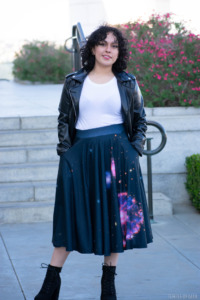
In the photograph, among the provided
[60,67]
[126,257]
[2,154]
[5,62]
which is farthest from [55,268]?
[5,62]

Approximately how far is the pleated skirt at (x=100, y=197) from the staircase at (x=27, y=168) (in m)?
2.60

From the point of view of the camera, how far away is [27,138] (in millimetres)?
7746

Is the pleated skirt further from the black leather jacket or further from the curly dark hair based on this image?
the curly dark hair

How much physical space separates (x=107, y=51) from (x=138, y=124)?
0.54 m

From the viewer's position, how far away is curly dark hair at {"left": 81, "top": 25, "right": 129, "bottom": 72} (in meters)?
4.12

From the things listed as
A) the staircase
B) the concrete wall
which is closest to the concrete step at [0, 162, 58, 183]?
the staircase

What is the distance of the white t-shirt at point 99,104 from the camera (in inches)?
157

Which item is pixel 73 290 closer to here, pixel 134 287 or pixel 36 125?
pixel 134 287

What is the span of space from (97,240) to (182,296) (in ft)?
2.78

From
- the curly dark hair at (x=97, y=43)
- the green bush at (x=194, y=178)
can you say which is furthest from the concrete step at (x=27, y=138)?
the curly dark hair at (x=97, y=43)

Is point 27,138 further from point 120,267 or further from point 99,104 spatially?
point 99,104

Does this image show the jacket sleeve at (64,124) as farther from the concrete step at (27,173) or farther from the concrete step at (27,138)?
the concrete step at (27,138)

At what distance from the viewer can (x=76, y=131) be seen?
4.15 metres

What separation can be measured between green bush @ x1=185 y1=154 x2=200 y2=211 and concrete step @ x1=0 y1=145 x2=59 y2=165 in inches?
63.6
